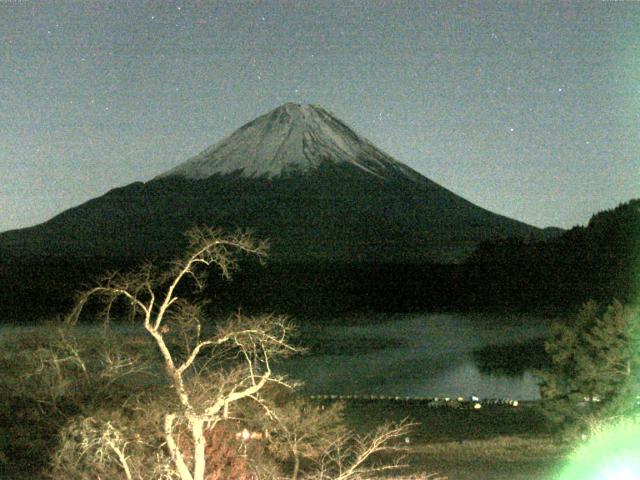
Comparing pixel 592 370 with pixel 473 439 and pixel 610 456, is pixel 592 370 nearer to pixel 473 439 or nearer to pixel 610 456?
pixel 473 439

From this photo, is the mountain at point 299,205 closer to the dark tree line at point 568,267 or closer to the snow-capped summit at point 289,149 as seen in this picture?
the snow-capped summit at point 289,149

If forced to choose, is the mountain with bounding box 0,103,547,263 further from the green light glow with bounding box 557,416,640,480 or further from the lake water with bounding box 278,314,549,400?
the green light glow with bounding box 557,416,640,480

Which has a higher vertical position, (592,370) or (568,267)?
(592,370)

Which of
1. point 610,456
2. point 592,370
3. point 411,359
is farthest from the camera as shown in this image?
point 411,359

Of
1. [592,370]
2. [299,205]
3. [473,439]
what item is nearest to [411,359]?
[473,439]

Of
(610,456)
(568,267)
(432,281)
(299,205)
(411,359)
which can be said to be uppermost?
(299,205)

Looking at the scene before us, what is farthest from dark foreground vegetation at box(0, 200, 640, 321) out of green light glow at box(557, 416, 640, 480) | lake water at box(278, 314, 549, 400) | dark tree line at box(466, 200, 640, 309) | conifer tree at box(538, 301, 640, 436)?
green light glow at box(557, 416, 640, 480)
